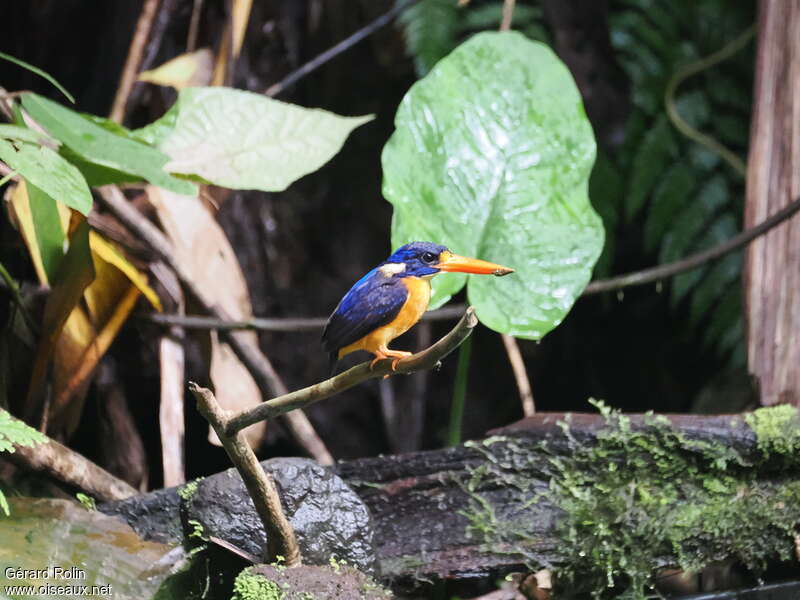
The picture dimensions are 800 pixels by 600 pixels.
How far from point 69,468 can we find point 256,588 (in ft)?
2.67

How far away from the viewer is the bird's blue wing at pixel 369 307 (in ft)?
5.02

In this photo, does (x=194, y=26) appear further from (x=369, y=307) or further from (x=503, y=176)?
(x=369, y=307)

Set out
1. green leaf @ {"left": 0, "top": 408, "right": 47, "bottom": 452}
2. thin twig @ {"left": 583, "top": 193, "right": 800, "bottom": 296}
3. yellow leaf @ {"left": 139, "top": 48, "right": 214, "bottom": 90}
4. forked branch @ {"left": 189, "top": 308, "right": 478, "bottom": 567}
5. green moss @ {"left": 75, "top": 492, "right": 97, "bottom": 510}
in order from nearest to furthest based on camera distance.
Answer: forked branch @ {"left": 189, "top": 308, "right": 478, "bottom": 567}
green leaf @ {"left": 0, "top": 408, "right": 47, "bottom": 452}
green moss @ {"left": 75, "top": 492, "right": 97, "bottom": 510}
thin twig @ {"left": 583, "top": 193, "right": 800, "bottom": 296}
yellow leaf @ {"left": 139, "top": 48, "right": 214, "bottom": 90}

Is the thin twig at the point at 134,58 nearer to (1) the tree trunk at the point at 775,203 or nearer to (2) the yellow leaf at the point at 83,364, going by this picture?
(2) the yellow leaf at the point at 83,364

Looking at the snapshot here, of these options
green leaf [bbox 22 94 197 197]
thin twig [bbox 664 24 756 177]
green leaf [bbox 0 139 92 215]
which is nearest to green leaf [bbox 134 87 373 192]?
green leaf [bbox 22 94 197 197]

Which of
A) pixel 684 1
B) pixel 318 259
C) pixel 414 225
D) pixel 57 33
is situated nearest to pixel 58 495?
pixel 414 225

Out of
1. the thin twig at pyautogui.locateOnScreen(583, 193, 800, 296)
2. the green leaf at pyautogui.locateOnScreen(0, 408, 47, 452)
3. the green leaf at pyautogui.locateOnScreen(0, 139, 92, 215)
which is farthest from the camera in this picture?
the thin twig at pyautogui.locateOnScreen(583, 193, 800, 296)

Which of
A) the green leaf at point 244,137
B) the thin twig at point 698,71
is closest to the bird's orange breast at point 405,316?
the green leaf at point 244,137

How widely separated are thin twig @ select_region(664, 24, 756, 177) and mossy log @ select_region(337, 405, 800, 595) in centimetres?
181

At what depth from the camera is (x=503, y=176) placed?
2.36 m

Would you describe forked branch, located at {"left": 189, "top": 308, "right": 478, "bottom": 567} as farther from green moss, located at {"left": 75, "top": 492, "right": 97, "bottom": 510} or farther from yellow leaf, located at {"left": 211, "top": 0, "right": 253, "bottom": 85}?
yellow leaf, located at {"left": 211, "top": 0, "right": 253, "bottom": 85}

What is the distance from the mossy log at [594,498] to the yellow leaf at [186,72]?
1621 millimetres

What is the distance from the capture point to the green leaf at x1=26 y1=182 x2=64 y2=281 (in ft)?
7.45

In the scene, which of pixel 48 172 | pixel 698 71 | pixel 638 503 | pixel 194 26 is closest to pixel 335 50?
pixel 194 26
